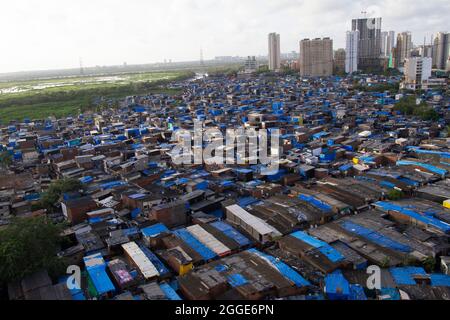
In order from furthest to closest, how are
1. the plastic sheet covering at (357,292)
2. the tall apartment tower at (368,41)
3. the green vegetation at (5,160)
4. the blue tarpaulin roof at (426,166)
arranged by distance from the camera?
the tall apartment tower at (368,41) → the green vegetation at (5,160) → the blue tarpaulin roof at (426,166) → the plastic sheet covering at (357,292)

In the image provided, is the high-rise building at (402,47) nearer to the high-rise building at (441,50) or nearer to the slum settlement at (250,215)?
the high-rise building at (441,50)

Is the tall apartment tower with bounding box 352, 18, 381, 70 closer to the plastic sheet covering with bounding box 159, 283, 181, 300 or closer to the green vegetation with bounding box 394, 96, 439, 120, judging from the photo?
the green vegetation with bounding box 394, 96, 439, 120

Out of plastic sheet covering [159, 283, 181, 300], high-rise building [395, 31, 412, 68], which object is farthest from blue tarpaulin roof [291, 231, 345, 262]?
high-rise building [395, 31, 412, 68]

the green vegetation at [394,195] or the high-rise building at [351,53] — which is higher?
the high-rise building at [351,53]

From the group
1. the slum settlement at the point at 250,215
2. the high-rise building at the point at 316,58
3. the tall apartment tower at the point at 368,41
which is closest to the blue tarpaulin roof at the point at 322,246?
the slum settlement at the point at 250,215

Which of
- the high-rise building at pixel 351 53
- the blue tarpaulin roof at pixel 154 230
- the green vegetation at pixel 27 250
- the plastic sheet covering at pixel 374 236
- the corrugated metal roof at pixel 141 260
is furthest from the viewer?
the high-rise building at pixel 351 53
